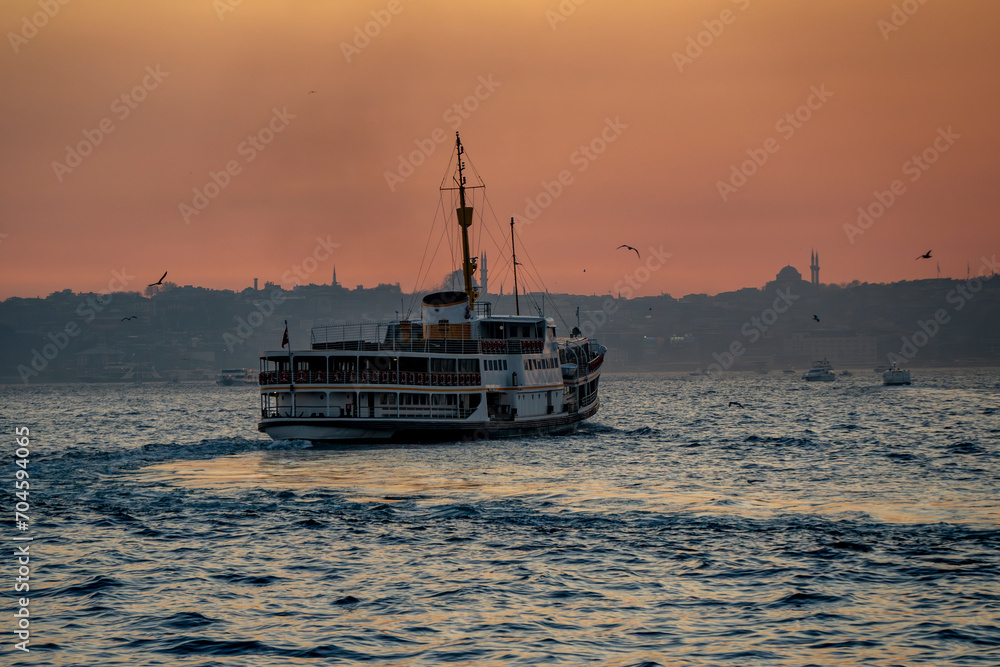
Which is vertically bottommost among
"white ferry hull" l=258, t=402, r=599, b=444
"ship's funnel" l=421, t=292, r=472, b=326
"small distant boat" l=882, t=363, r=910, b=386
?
"small distant boat" l=882, t=363, r=910, b=386

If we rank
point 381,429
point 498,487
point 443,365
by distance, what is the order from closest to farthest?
point 498,487
point 381,429
point 443,365

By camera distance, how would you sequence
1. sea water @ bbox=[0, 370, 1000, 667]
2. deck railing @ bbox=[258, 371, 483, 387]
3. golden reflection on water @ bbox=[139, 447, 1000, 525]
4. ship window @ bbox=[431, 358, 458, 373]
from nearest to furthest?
sea water @ bbox=[0, 370, 1000, 667]
golden reflection on water @ bbox=[139, 447, 1000, 525]
deck railing @ bbox=[258, 371, 483, 387]
ship window @ bbox=[431, 358, 458, 373]

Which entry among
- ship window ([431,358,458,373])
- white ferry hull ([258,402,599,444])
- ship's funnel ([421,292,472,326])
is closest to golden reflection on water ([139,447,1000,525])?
white ferry hull ([258,402,599,444])

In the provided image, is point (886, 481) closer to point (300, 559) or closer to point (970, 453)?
point (970, 453)

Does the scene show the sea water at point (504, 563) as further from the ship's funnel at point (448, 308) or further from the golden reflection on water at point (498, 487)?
the ship's funnel at point (448, 308)

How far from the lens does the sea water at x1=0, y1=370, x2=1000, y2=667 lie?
1580cm

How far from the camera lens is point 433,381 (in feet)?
173

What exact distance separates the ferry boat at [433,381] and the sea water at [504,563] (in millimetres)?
6654

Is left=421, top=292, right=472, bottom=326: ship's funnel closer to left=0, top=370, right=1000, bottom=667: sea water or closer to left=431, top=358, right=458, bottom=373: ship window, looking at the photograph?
left=431, top=358, right=458, bottom=373: ship window

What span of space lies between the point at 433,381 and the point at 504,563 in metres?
31.5

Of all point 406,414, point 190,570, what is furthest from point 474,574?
point 406,414

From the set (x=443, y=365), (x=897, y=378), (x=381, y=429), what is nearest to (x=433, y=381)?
(x=443, y=365)

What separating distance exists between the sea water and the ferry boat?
6654 mm

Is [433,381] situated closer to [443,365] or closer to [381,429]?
[443,365]
